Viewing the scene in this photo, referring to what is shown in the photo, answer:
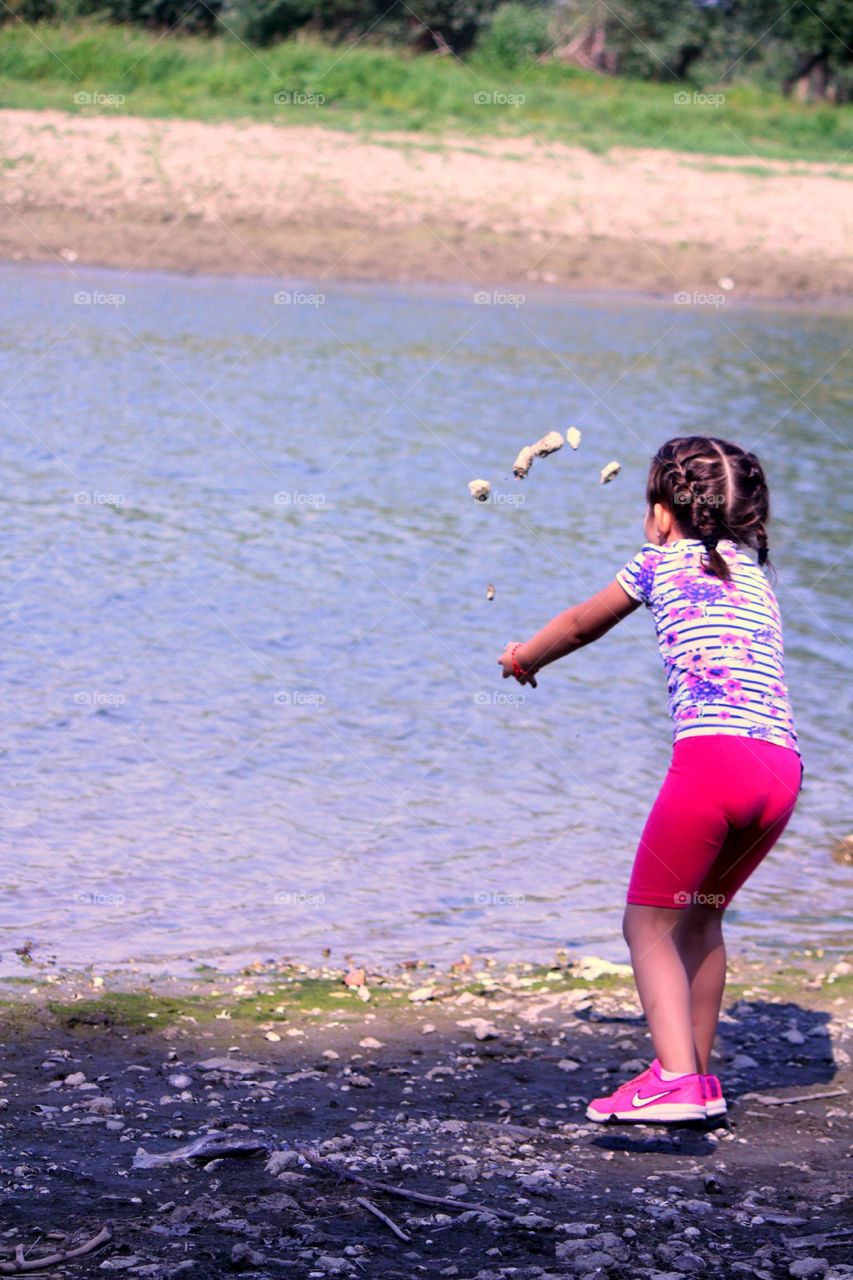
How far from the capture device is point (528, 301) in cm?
2041

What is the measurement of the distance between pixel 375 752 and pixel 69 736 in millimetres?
1198

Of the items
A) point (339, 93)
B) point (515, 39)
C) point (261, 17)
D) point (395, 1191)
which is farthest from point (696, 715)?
point (515, 39)

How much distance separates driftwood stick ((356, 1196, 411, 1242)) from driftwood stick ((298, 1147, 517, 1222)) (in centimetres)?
5

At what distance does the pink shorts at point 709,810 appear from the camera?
3963 mm

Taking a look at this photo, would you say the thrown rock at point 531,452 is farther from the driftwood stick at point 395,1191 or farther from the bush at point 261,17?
the bush at point 261,17

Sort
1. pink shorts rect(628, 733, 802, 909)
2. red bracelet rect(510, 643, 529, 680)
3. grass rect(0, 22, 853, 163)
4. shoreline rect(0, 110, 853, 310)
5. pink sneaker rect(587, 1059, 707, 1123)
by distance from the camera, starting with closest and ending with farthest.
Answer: pink shorts rect(628, 733, 802, 909) < pink sneaker rect(587, 1059, 707, 1123) < red bracelet rect(510, 643, 529, 680) < shoreline rect(0, 110, 853, 310) < grass rect(0, 22, 853, 163)

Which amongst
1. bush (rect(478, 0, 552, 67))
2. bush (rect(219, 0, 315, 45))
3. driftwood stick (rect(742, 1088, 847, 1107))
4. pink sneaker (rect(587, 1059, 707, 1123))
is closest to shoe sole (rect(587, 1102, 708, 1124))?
pink sneaker (rect(587, 1059, 707, 1123))

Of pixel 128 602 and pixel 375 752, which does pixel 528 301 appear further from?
pixel 375 752

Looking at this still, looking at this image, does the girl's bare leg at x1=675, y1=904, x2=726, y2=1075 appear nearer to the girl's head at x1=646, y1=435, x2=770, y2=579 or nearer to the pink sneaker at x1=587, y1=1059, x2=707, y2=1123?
the pink sneaker at x1=587, y1=1059, x2=707, y2=1123

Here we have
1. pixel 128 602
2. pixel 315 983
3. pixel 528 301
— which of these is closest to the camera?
pixel 315 983

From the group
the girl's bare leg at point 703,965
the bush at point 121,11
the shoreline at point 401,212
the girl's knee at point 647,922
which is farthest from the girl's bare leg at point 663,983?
the bush at point 121,11

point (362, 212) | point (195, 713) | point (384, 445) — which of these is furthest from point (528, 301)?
point (195, 713)

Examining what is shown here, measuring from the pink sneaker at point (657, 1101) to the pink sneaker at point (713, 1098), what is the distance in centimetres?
2

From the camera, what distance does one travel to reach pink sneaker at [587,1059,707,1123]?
4.07m
